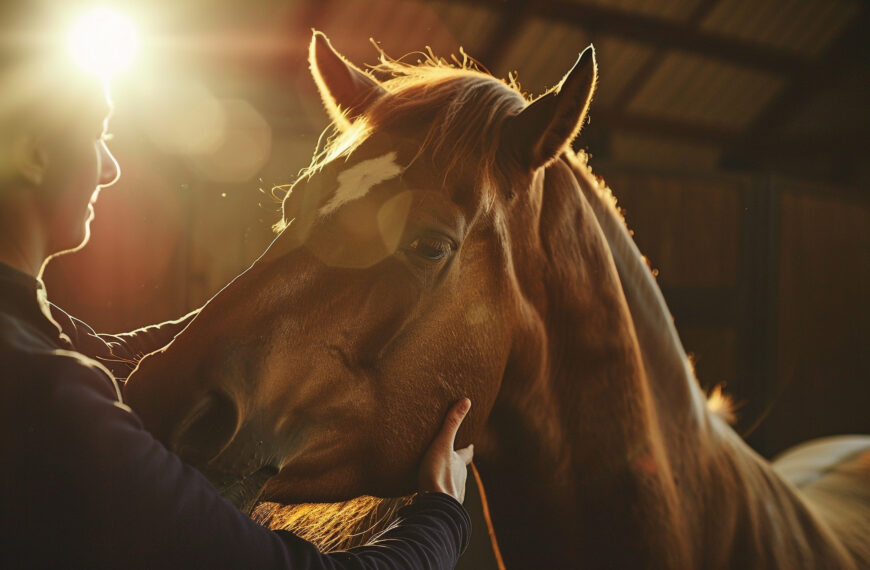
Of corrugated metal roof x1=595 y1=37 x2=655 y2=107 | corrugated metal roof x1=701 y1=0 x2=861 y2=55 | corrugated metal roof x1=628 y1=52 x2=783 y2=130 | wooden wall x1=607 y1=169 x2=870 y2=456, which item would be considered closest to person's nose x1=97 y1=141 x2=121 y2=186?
wooden wall x1=607 y1=169 x2=870 y2=456

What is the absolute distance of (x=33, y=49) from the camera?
0.60 m

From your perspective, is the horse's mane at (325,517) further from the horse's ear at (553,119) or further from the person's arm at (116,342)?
the horse's ear at (553,119)

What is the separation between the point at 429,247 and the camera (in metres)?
0.90

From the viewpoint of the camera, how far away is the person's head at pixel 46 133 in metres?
0.59

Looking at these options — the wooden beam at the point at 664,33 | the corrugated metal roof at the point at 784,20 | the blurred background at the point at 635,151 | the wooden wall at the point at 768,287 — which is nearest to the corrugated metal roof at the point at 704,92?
the blurred background at the point at 635,151

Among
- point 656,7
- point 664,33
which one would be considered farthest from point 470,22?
point 664,33

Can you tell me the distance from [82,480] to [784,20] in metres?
8.14

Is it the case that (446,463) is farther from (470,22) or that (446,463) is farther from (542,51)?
(542,51)

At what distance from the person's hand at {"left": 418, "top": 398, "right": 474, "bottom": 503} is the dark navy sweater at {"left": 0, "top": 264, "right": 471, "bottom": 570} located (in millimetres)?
318

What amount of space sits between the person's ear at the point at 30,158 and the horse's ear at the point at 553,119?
671mm

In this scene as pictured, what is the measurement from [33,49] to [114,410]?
1.28ft

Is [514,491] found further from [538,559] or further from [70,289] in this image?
[70,289]

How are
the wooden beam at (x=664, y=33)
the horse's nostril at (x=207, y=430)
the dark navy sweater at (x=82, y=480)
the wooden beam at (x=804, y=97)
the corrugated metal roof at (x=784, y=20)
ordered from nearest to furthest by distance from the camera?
the dark navy sweater at (x=82, y=480)
the horse's nostril at (x=207, y=430)
the wooden beam at (x=664, y=33)
the corrugated metal roof at (x=784, y=20)
the wooden beam at (x=804, y=97)

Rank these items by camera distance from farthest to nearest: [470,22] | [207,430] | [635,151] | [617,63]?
[635,151] → [617,63] → [470,22] → [207,430]
